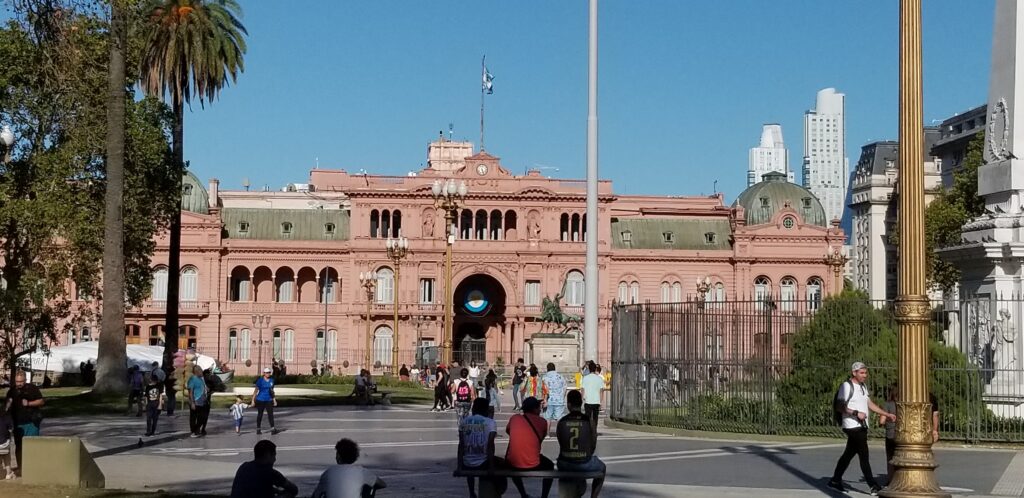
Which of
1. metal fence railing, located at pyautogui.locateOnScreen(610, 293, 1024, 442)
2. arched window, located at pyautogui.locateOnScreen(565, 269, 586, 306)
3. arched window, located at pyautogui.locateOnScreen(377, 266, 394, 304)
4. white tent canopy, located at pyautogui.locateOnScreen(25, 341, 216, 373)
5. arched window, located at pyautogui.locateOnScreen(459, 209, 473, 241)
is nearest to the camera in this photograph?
metal fence railing, located at pyautogui.locateOnScreen(610, 293, 1024, 442)

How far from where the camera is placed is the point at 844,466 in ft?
53.8

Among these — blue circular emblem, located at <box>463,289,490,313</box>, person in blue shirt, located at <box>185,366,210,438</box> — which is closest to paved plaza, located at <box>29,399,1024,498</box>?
person in blue shirt, located at <box>185,366,210,438</box>

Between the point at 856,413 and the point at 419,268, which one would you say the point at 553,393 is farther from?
the point at 419,268

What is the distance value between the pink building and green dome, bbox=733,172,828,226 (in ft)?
6.80

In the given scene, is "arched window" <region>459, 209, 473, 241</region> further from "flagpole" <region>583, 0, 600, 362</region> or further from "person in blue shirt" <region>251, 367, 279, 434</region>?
"flagpole" <region>583, 0, 600, 362</region>

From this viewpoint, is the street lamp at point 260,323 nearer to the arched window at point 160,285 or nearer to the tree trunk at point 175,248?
the arched window at point 160,285

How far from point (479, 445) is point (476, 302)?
234ft

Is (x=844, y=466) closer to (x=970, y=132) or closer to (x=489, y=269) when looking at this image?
(x=489, y=269)

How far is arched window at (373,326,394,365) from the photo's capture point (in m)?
82.7

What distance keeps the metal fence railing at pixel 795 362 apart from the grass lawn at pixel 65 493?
12.4 metres

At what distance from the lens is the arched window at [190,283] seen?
83.5 meters

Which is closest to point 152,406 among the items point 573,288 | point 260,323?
point 260,323

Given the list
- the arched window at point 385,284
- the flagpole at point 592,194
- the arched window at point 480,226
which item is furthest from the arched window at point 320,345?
the flagpole at point 592,194

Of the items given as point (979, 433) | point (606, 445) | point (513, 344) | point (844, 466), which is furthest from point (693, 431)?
point (513, 344)
